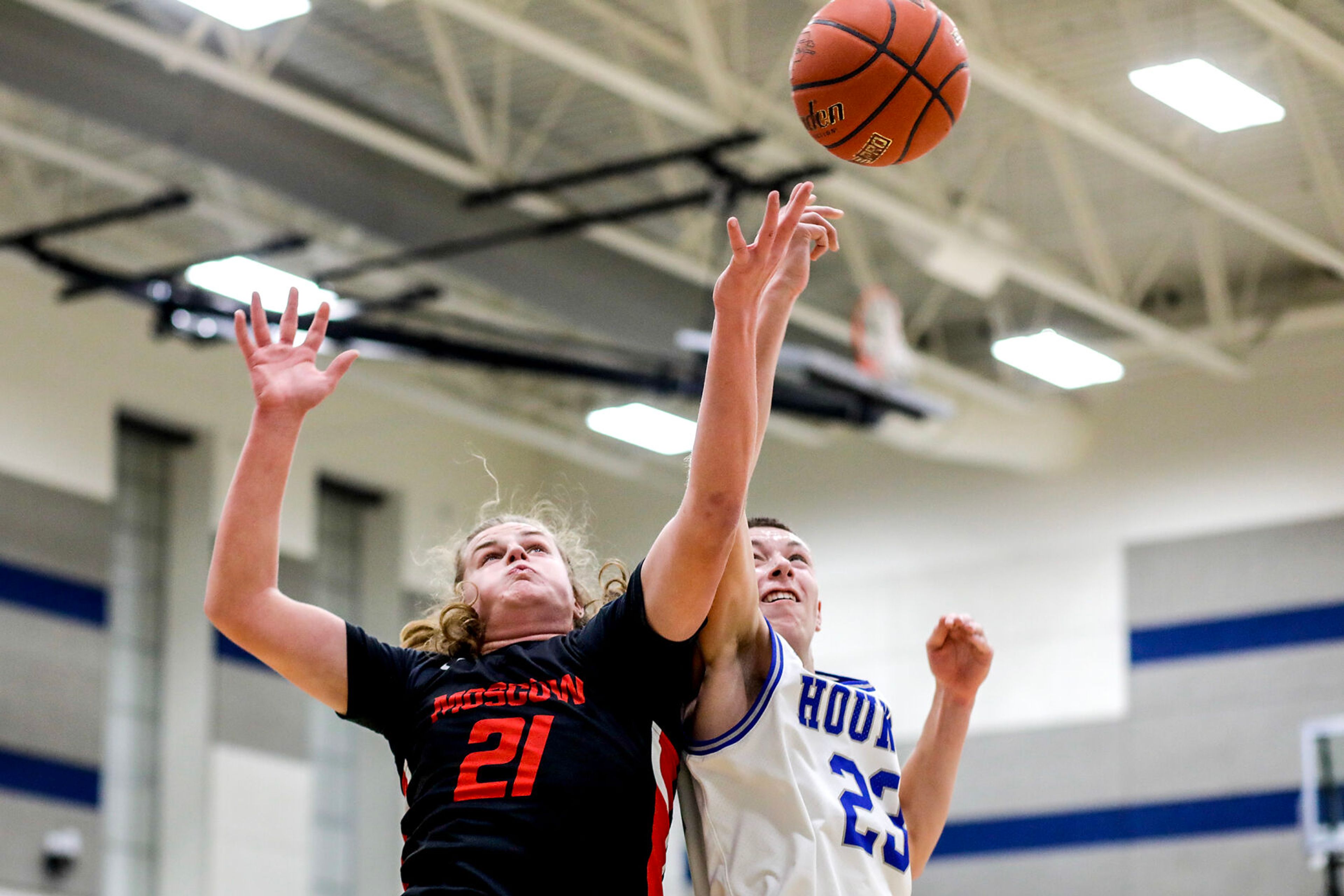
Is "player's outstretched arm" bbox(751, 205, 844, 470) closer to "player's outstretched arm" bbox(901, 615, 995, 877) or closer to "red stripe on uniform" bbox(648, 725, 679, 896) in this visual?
"red stripe on uniform" bbox(648, 725, 679, 896)

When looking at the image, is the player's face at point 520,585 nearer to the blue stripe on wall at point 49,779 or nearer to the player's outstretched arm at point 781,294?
the player's outstretched arm at point 781,294

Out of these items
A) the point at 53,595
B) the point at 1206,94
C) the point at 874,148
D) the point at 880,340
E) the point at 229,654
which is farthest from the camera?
the point at 229,654

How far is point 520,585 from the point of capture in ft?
12.7

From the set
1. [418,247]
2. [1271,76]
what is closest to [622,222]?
[418,247]

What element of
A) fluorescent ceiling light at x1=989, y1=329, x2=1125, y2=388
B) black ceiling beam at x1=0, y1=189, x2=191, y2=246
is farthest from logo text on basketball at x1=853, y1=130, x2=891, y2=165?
black ceiling beam at x1=0, y1=189, x2=191, y2=246

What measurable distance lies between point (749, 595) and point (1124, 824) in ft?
48.4

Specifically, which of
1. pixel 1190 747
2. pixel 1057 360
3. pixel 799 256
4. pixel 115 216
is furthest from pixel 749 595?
pixel 1190 747

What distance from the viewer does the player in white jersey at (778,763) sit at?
366 cm

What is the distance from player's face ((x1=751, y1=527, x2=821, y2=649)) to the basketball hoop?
34.9 feet

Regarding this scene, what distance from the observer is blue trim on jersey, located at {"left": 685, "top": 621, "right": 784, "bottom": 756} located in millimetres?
3736

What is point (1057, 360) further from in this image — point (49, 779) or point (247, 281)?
point (49, 779)

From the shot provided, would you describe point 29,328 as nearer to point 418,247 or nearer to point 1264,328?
point 418,247

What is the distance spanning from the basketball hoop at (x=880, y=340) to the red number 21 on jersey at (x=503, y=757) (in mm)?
11400

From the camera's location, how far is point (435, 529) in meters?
20.2
